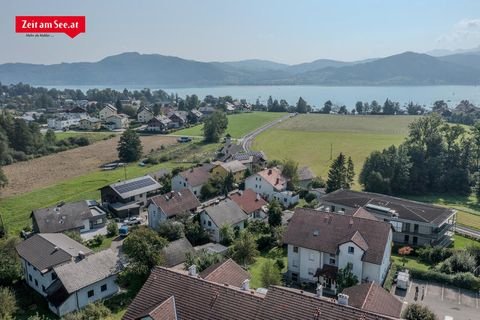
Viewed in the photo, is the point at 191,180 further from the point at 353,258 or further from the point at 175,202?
the point at 353,258

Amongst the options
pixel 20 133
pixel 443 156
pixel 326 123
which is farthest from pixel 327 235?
pixel 326 123

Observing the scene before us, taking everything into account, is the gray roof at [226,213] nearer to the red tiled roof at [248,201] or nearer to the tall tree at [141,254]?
the red tiled roof at [248,201]

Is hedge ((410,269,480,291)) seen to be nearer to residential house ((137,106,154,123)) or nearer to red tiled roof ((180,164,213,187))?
red tiled roof ((180,164,213,187))

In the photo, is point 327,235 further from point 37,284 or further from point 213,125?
point 213,125

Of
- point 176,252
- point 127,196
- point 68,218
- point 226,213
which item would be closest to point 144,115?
point 127,196

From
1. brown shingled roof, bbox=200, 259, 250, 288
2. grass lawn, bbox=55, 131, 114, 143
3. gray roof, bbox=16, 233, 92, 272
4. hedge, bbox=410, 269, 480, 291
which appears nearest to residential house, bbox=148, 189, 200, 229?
gray roof, bbox=16, 233, 92, 272

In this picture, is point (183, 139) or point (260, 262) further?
point (183, 139)

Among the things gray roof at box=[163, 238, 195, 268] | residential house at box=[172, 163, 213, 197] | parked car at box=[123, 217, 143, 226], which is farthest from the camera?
residential house at box=[172, 163, 213, 197]

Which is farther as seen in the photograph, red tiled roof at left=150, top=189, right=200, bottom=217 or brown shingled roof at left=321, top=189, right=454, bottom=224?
red tiled roof at left=150, top=189, right=200, bottom=217
